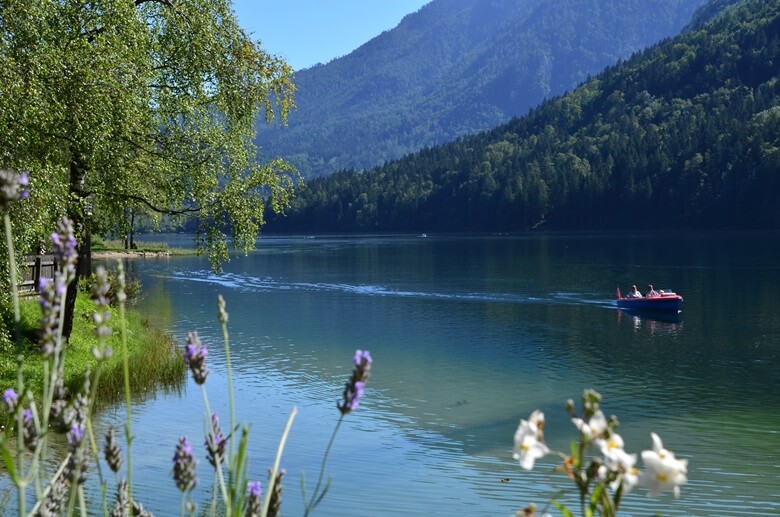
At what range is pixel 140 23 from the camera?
20.9 metres

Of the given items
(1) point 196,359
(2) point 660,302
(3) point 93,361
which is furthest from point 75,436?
(2) point 660,302

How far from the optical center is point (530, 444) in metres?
2.82

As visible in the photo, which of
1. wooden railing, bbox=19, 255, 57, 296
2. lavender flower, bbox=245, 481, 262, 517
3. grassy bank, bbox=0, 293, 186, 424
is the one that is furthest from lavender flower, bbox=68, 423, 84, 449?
wooden railing, bbox=19, 255, 57, 296

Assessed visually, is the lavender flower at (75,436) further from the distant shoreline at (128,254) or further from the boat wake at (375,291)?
the distant shoreline at (128,254)

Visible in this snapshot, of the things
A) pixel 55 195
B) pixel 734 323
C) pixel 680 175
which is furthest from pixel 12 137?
pixel 680 175

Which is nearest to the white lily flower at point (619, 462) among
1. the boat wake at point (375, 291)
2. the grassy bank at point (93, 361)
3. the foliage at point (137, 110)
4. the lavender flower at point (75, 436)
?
the lavender flower at point (75, 436)

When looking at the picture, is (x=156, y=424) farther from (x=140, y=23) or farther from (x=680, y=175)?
(x=680, y=175)

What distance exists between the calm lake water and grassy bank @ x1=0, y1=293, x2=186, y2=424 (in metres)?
0.98

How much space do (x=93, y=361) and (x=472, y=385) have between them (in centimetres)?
1067

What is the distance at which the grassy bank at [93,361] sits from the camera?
19.8m

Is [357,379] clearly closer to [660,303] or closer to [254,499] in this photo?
[254,499]

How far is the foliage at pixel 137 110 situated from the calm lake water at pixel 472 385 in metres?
5.22

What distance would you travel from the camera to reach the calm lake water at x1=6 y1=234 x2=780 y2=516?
15.6 m

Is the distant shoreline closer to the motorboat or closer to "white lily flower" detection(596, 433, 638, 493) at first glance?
the motorboat
